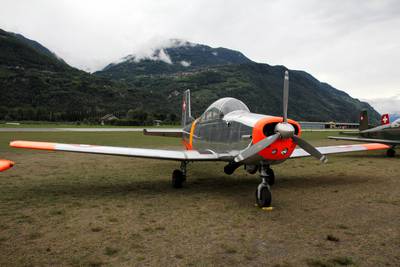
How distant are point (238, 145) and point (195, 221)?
2372 mm

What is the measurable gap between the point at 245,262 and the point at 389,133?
52.4 feet

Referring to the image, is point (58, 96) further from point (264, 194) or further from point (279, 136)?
point (279, 136)

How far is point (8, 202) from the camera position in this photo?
6469mm

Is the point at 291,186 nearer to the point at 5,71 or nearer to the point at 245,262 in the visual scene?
the point at 245,262

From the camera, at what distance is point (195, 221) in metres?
5.35

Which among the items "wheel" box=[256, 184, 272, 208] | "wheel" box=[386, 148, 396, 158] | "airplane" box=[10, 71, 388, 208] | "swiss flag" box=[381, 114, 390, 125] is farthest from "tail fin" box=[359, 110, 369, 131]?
"wheel" box=[256, 184, 272, 208]

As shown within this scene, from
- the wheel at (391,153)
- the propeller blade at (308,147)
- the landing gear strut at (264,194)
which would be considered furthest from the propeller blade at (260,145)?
the wheel at (391,153)

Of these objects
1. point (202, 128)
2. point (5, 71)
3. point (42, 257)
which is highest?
point (5, 71)

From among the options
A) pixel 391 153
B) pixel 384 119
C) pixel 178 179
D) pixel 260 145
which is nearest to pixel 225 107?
pixel 178 179

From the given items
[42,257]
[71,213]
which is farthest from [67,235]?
[71,213]

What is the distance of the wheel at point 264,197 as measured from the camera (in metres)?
6.10

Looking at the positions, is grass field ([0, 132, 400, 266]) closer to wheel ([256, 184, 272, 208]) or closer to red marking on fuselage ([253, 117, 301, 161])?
wheel ([256, 184, 272, 208])

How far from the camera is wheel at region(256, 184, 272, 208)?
610cm

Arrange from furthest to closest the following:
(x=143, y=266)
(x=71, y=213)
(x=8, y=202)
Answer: (x=8, y=202) → (x=71, y=213) → (x=143, y=266)
